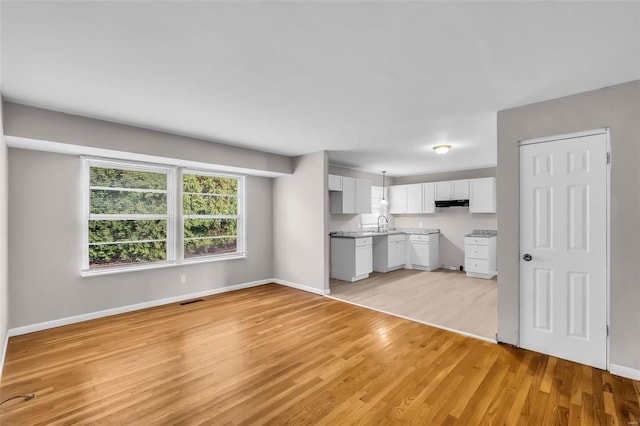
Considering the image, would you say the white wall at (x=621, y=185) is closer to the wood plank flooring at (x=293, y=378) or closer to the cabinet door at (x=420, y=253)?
the wood plank flooring at (x=293, y=378)

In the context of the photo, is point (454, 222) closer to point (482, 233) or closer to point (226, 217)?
point (482, 233)

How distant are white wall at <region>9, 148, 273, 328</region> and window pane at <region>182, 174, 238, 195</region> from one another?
56.4 inches

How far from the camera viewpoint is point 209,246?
5.15 metres

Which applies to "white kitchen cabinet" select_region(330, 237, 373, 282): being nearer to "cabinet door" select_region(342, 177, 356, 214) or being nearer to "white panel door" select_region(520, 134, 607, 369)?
"cabinet door" select_region(342, 177, 356, 214)

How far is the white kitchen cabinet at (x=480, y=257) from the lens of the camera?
20.2 feet

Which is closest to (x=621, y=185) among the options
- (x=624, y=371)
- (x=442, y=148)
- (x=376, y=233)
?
(x=624, y=371)

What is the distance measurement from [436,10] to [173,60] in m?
1.81

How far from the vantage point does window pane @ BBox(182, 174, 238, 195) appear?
4.86 meters

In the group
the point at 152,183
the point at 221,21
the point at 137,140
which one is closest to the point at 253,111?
the point at 221,21

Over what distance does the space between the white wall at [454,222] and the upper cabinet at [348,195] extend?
2.03 m

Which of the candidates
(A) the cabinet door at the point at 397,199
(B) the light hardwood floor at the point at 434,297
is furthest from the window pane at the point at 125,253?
(A) the cabinet door at the point at 397,199

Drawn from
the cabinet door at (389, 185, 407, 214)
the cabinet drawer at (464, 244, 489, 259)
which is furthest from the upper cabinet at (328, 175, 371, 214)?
the cabinet drawer at (464, 244, 489, 259)

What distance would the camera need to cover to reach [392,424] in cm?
189

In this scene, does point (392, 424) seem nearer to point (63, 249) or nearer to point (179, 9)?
point (179, 9)
